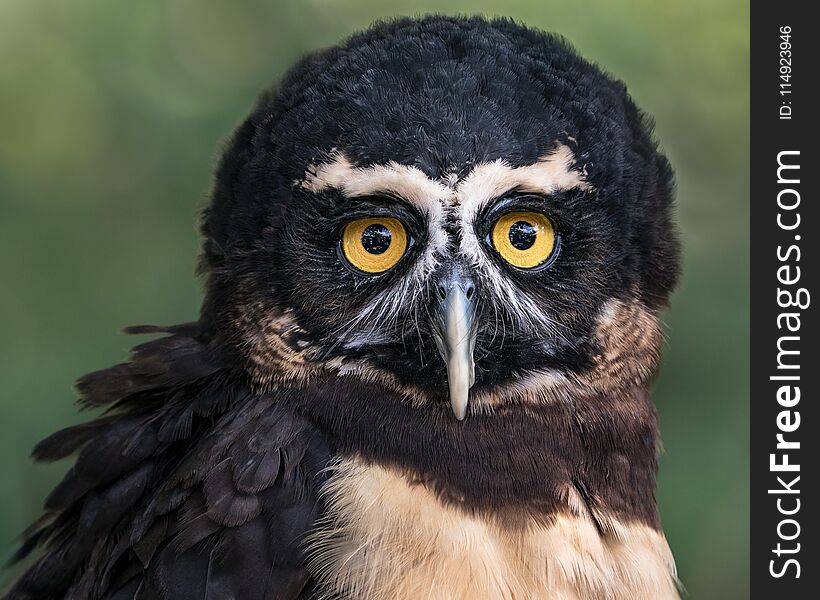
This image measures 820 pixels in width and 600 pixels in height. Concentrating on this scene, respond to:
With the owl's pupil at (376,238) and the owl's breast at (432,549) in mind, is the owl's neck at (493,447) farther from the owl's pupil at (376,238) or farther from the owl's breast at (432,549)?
the owl's pupil at (376,238)

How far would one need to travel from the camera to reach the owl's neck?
8.00 ft

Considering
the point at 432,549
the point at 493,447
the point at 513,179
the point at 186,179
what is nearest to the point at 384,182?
the point at 513,179

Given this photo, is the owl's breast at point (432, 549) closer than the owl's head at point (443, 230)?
Yes

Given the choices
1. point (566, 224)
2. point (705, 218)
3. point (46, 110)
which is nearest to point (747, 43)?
point (705, 218)

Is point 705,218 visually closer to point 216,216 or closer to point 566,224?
point 566,224

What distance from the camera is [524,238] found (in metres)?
2.52

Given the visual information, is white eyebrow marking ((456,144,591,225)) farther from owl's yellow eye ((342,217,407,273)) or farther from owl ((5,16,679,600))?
owl's yellow eye ((342,217,407,273))

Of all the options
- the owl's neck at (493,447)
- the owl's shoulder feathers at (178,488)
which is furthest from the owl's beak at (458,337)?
Result: the owl's shoulder feathers at (178,488)

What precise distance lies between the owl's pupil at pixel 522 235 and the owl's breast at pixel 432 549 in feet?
2.17

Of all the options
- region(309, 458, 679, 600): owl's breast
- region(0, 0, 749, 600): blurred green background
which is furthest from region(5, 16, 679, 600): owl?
region(0, 0, 749, 600): blurred green background

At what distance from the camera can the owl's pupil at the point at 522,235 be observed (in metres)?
2.51

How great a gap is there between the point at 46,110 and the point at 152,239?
82 centimetres

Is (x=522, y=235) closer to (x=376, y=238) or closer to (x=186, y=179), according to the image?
(x=376, y=238)

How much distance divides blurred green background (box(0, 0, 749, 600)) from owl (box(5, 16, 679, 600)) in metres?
1.29
